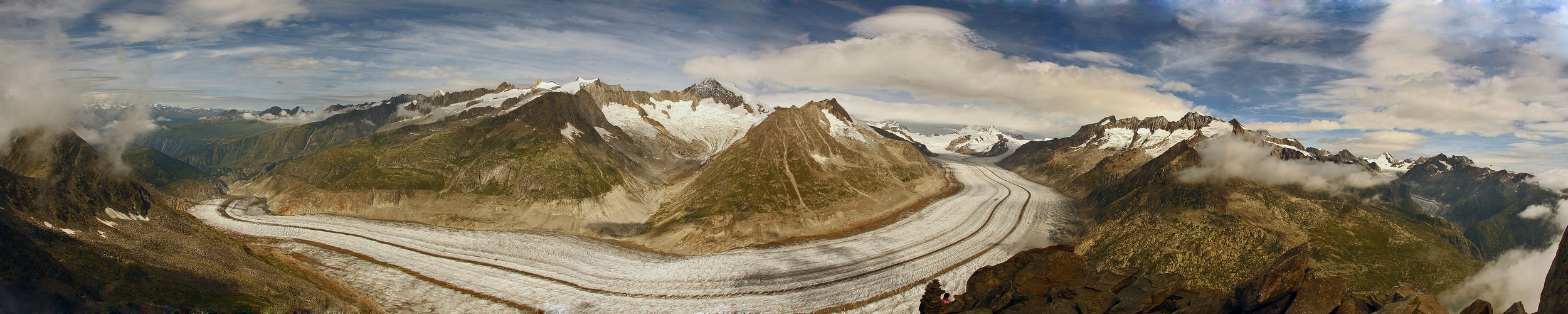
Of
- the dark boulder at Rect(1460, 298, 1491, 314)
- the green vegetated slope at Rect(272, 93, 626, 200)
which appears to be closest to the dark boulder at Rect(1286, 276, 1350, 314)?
the dark boulder at Rect(1460, 298, 1491, 314)

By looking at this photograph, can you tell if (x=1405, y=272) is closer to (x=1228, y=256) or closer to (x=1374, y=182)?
(x=1228, y=256)

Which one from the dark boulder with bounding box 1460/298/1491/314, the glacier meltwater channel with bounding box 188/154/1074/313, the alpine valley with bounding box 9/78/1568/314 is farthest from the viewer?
the glacier meltwater channel with bounding box 188/154/1074/313

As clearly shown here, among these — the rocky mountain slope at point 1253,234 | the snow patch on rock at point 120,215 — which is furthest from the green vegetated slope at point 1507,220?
the snow patch on rock at point 120,215

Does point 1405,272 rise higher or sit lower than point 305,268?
higher

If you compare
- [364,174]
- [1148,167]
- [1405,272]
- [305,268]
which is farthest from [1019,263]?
[364,174]

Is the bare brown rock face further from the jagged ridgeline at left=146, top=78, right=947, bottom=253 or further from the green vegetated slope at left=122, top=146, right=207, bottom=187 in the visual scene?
Result: the green vegetated slope at left=122, top=146, right=207, bottom=187

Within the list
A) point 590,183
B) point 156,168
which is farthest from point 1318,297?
point 156,168
